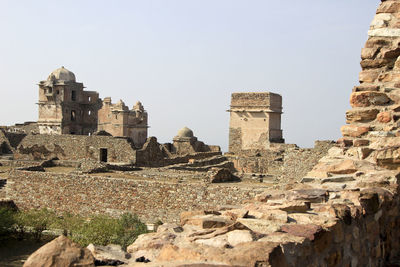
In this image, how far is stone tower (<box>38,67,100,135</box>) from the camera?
42.7m

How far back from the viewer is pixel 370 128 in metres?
5.13

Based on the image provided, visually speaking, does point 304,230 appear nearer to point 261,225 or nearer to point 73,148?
point 261,225

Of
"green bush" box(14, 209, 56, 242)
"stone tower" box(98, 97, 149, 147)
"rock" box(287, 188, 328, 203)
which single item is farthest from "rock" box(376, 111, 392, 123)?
"stone tower" box(98, 97, 149, 147)

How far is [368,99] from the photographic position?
523cm

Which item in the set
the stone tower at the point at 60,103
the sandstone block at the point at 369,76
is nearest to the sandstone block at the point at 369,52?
the sandstone block at the point at 369,76

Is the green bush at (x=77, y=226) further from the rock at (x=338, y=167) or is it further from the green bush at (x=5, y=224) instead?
the rock at (x=338, y=167)

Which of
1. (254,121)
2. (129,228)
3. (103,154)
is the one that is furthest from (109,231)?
(254,121)

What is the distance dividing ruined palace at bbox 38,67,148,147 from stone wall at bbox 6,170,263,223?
22.6 metres

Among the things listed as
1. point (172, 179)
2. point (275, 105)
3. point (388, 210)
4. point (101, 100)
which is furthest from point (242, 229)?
point (101, 100)

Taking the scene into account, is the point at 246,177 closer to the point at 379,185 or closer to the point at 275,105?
the point at 379,185

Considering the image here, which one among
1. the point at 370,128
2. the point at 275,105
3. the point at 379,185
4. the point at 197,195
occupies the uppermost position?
the point at 275,105

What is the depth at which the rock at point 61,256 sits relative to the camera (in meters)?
2.34

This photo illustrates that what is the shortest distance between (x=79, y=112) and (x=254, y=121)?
1905 cm

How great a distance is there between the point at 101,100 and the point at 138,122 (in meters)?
7.81
